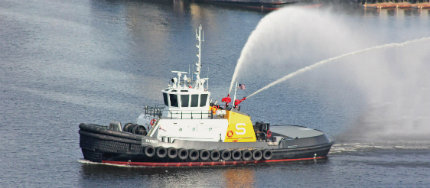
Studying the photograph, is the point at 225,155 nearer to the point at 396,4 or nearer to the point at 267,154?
the point at 267,154

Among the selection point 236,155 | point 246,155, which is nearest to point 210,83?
point 246,155

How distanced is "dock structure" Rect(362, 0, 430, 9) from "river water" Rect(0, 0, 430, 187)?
12.0 metres

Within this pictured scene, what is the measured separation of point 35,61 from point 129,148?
28.5 meters

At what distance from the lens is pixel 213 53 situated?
5803 cm

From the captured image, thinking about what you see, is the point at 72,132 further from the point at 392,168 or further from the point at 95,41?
the point at 95,41

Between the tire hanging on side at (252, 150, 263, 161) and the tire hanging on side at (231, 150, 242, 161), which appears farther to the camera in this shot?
the tire hanging on side at (252, 150, 263, 161)

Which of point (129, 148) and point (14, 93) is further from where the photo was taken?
point (14, 93)

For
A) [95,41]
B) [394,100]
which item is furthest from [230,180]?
[95,41]

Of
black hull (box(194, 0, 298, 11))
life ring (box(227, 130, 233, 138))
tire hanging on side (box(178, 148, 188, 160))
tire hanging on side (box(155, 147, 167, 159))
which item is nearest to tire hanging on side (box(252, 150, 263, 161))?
life ring (box(227, 130, 233, 138))

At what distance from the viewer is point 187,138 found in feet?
96.7

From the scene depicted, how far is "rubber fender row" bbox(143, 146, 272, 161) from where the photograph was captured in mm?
28703

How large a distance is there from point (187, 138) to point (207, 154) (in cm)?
133

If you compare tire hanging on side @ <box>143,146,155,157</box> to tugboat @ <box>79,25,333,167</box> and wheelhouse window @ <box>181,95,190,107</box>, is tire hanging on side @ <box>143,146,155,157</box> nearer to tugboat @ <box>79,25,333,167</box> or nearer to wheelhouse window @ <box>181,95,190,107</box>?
tugboat @ <box>79,25,333,167</box>

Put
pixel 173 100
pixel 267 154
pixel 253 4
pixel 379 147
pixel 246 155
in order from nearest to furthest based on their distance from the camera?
pixel 173 100, pixel 246 155, pixel 267 154, pixel 379 147, pixel 253 4
